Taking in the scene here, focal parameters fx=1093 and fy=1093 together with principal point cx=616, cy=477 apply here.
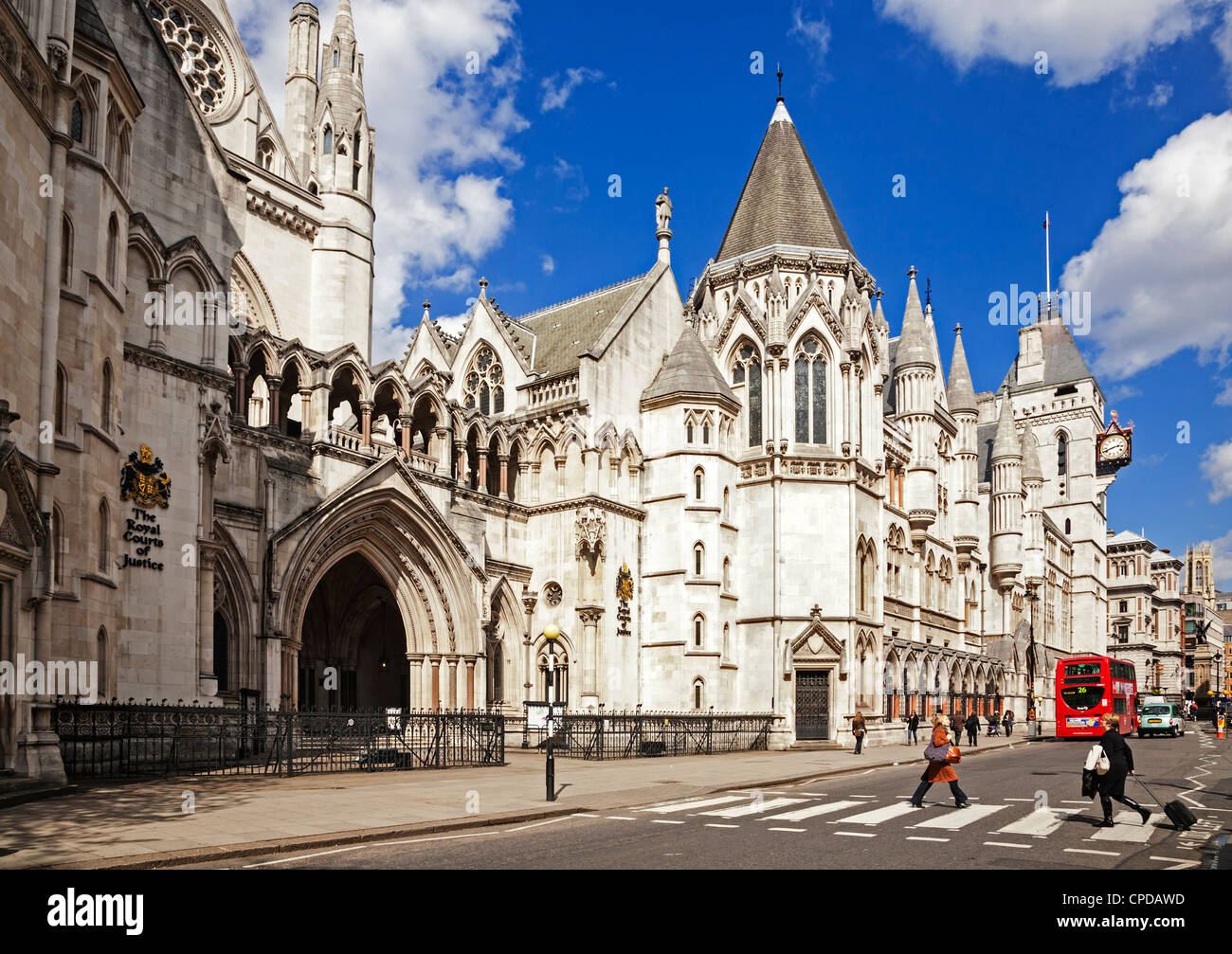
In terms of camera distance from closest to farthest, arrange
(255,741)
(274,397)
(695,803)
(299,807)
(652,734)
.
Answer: (299,807) < (695,803) < (255,741) < (274,397) < (652,734)

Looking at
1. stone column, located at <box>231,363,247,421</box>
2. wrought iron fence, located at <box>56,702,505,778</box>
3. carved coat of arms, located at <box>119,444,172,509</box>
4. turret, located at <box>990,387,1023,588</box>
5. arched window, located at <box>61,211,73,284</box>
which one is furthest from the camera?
turret, located at <box>990,387,1023,588</box>

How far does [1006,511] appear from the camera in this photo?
217 ft

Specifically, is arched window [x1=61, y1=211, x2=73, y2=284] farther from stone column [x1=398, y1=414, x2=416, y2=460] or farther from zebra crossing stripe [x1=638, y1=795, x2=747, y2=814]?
stone column [x1=398, y1=414, x2=416, y2=460]

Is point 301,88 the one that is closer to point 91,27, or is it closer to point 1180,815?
point 91,27

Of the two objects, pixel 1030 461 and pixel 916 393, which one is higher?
pixel 916 393

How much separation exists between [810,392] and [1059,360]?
68748 millimetres

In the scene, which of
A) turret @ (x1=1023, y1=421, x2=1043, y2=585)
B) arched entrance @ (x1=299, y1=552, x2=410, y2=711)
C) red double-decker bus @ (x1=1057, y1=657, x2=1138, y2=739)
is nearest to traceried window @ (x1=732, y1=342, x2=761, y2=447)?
arched entrance @ (x1=299, y1=552, x2=410, y2=711)

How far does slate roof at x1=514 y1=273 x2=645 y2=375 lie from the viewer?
136ft

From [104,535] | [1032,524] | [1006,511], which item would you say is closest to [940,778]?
[104,535]

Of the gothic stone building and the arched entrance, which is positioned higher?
the gothic stone building

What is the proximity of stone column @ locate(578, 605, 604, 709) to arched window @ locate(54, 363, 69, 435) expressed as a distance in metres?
20.8

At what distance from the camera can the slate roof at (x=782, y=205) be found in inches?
1757
